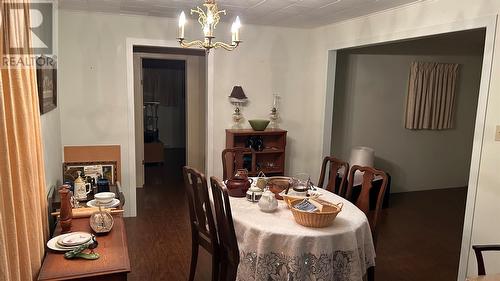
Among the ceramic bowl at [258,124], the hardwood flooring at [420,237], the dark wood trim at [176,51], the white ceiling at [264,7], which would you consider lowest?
the hardwood flooring at [420,237]

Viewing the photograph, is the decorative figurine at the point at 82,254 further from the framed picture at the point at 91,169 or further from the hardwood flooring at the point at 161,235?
the framed picture at the point at 91,169

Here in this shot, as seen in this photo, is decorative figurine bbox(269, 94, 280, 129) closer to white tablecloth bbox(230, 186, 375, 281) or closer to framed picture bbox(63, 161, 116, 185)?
framed picture bbox(63, 161, 116, 185)

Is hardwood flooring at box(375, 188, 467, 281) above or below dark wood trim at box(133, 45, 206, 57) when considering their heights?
below

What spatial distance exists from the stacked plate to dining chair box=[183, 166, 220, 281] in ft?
2.46

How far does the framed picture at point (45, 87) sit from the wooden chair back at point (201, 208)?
1.11m

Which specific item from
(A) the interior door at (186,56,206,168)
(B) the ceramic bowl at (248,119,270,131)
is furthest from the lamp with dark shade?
(A) the interior door at (186,56,206,168)

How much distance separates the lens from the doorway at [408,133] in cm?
467

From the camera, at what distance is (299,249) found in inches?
83.5

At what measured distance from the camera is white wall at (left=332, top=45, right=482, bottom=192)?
5.18 meters

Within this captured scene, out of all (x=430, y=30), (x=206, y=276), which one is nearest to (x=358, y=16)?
(x=430, y=30)

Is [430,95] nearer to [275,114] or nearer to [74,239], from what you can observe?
[275,114]

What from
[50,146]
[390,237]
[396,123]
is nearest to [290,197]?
[390,237]

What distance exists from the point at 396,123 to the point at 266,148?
215 centimetres

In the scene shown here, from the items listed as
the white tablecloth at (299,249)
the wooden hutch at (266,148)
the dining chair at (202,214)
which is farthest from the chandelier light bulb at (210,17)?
the wooden hutch at (266,148)
